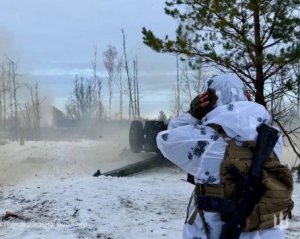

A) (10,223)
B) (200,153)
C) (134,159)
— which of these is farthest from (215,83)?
(134,159)

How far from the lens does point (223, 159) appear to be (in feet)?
8.69

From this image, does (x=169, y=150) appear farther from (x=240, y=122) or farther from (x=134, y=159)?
(x=134, y=159)

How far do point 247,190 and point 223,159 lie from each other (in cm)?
22

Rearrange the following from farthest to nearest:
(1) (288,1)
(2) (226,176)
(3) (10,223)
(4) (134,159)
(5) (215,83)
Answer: (4) (134,159)
(1) (288,1)
(3) (10,223)
(5) (215,83)
(2) (226,176)

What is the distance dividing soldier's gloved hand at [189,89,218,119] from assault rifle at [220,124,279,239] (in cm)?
39

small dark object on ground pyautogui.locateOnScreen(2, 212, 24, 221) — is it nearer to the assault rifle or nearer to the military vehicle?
the assault rifle

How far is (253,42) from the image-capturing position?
9.02 metres

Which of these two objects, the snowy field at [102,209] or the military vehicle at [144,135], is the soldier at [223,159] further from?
the military vehicle at [144,135]

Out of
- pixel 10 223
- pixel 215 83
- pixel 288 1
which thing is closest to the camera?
pixel 215 83

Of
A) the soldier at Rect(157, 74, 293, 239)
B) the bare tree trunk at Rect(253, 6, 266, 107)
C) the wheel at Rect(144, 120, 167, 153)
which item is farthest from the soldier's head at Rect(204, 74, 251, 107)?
the wheel at Rect(144, 120, 167, 153)

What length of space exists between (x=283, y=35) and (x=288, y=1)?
2.14 feet

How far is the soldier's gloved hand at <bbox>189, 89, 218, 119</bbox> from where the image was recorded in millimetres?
2809

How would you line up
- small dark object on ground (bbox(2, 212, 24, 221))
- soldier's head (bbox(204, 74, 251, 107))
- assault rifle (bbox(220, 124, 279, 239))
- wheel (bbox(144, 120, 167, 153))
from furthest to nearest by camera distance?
wheel (bbox(144, 120, 167, 153)) < small dark object on ground (bbox(2, 212, 24, 221)) < soldier's head (bbox(204, 74, 251, 107)) < assault rifle (bbox(220, 124, 279, 239))

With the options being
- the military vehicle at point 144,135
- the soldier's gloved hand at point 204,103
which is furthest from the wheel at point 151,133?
the soldier's gloved hand at point 204,103
